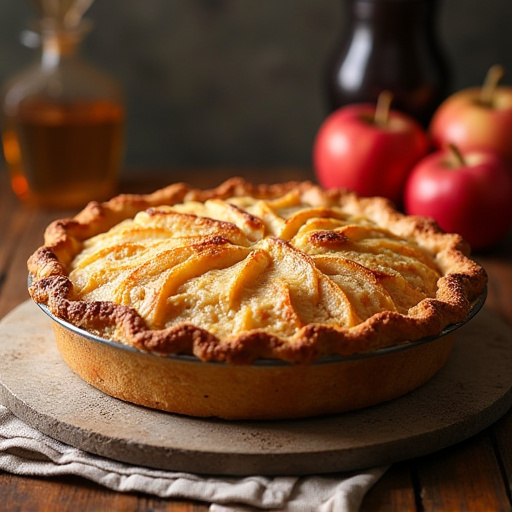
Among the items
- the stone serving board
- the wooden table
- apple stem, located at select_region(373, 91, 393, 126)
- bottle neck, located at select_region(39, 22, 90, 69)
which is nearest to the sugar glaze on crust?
the stone serving board

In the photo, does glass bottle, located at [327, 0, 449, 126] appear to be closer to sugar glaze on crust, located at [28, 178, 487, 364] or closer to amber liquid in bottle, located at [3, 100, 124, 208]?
amber liquid in bottle, located at [3, 100, 124, 208]

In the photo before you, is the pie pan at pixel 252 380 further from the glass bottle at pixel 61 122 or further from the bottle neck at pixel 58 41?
the bottle neck at pixel 58 41

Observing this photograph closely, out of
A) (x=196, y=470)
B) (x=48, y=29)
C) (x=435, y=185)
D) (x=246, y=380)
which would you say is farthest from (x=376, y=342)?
(x=48, y=29)

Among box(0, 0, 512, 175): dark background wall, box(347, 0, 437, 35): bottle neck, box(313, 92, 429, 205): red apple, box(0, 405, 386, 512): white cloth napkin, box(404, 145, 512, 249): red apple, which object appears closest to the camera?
box(0, 405, 386, 512): white cloth napkin

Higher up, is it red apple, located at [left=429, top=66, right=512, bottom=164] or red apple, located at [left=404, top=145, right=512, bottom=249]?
red apple, located at [left=429, top=66, right=512, bottom=164]

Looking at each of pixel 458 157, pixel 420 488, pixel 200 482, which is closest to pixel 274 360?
pixel 200 482

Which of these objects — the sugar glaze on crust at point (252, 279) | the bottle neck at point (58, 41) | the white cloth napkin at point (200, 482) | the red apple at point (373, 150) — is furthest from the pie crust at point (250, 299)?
the bottle neck at point (58, 41)
